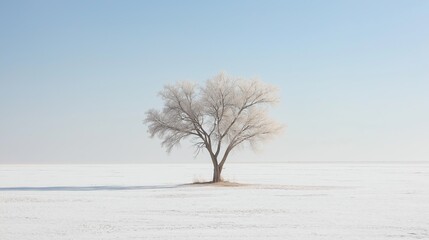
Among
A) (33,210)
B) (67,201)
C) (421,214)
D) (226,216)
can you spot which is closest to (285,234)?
(226,216)

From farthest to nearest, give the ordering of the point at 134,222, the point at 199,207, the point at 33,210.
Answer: the point at 199,207, the point at 33,210, the point at 134,222

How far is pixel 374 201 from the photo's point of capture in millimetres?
25000

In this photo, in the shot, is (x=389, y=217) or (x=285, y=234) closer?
(x=285, y=234)

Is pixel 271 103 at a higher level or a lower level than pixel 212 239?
higher

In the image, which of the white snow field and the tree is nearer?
the white snow field

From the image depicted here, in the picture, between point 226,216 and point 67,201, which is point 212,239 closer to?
point 226,216

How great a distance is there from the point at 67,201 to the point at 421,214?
1696 centimetres

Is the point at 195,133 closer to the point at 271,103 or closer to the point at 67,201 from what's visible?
the point at 271,103

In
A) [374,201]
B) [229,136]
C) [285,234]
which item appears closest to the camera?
[285,234]

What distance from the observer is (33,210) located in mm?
20859

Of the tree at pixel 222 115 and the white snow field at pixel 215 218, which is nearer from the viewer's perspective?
the white snow field at pixel 215 218

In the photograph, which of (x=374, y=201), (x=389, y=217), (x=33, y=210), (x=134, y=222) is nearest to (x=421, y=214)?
(x=389, y=217)

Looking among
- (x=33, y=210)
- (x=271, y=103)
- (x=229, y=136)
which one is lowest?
(x=33, y=210)

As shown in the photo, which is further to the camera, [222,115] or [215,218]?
[222,115]
